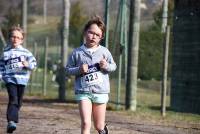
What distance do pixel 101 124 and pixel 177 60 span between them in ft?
33.3

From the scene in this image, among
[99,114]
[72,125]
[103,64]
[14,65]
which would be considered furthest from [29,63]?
[103,64]

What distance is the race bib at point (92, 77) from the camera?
774 centimetres

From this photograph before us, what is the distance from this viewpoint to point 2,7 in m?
64.6

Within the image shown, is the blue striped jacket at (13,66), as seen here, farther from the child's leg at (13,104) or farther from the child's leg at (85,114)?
the child's leg at (85,114)

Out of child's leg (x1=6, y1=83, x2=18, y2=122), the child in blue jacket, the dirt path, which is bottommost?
the dirt path

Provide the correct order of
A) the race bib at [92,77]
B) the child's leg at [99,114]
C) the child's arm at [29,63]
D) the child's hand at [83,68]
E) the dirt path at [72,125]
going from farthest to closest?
the dirt path at [72,125] → the child's arm at [29,63] → the child's leg at [99,114] → the race bib at [92,77] → the child's hand at [83,68]

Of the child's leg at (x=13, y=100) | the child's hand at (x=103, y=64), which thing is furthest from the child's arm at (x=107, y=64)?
the child's leg at (x=13, y=100)

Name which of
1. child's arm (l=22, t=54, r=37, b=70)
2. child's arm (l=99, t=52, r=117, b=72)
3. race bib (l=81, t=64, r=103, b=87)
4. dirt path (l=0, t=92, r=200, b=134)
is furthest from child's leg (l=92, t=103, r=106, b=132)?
child's arm (l=22, t=54, r=37, b=70)

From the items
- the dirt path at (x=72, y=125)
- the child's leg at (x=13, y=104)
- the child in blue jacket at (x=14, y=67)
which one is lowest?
the dirt path at (x=72, y=125)

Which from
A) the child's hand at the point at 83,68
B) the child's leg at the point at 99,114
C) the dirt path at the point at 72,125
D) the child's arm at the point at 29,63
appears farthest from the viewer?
the dirt path at the point at 72,125

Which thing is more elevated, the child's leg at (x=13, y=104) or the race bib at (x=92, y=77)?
the race bib at (x=92, y=77)

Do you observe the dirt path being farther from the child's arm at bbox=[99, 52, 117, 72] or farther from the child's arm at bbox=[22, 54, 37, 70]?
the child's arm at bbox=[99, 52, 117, 72]

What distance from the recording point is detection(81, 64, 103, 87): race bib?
305 inches

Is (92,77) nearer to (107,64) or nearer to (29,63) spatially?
(107,64)
